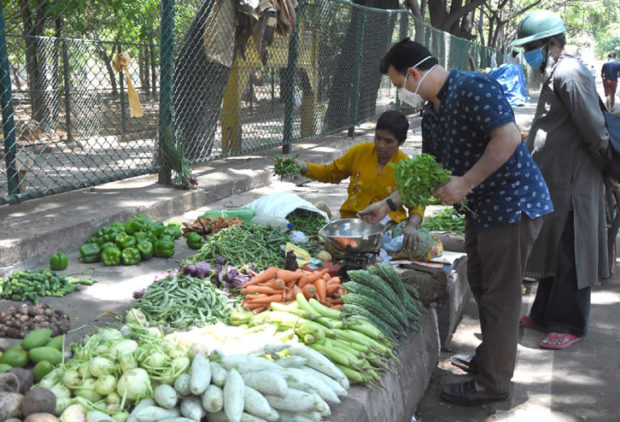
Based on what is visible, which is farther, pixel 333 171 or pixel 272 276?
pixel 333 171

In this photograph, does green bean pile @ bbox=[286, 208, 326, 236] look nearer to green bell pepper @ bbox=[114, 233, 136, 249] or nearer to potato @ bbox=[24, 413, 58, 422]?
green bell pepper @ bbox=[114, 233, 136, 249]

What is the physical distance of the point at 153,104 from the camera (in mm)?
9414

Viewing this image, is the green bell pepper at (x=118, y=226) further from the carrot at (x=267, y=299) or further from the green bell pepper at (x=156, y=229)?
the carrot at (x=267, y=299)

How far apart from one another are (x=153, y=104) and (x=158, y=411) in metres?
7.40

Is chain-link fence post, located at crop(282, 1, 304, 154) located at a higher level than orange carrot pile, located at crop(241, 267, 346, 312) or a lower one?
higher

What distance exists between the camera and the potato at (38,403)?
2.57 metres

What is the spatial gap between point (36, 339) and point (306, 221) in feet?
10.7

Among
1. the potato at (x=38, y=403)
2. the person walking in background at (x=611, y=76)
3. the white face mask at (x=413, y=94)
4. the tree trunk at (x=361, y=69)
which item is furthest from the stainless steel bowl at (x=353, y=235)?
the person walking in background at (x=611, y=76)

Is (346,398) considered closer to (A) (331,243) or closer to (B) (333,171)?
(A) (331,243)

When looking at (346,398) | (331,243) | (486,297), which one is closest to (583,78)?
(486,297)

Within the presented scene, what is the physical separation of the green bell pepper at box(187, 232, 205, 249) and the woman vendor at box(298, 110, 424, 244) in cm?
118

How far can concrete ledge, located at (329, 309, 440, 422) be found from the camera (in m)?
2.98

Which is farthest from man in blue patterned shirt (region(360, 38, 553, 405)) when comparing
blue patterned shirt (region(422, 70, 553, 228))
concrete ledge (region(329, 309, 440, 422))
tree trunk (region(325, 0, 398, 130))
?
tree trunk (region(325, 0, 398, 130))

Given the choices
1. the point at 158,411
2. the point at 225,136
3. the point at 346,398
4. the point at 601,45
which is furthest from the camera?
the point at 601,45
